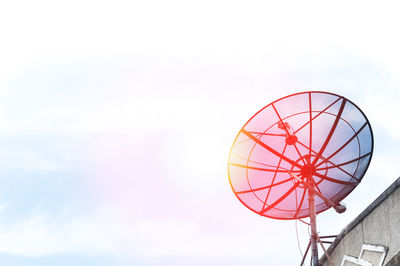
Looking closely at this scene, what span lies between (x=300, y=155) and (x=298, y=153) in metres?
0.08

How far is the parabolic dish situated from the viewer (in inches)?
430

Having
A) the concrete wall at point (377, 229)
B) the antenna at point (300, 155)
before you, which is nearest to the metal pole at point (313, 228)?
the antenna at point (300, 155)

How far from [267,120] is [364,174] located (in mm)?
2987

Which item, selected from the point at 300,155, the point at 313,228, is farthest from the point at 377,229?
the point at 300,155

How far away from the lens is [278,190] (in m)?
11.8

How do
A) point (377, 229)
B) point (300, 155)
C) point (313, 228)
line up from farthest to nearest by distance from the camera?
1. point (300, 155)
2. point (313, 228)
3. point (377, 229)

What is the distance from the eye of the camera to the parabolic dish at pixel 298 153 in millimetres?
10930

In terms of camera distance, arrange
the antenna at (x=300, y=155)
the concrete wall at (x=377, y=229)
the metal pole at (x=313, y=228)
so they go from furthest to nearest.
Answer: the antenna at (x=300, y=155), the metal pole at (x=313, y=228), the concrete wall at (x=377, y=229)

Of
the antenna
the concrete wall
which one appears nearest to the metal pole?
the antenna

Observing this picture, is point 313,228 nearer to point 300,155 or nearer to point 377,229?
point 300,155

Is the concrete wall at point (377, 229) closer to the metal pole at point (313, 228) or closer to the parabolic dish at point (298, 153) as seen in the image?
the metal pole at point (313, 228)

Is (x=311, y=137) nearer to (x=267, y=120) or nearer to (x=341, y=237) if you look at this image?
(x=267, y=120)

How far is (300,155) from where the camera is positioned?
11656 millimetres

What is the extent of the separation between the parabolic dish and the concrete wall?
82.1 inches
